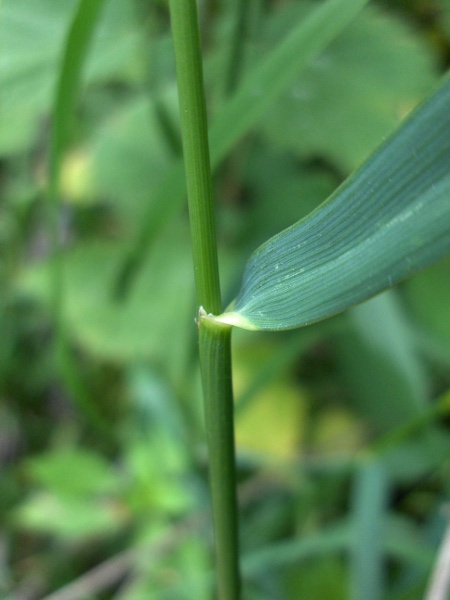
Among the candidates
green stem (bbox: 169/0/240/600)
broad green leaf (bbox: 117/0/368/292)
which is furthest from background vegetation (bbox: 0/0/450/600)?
green stem (bbox: 169/0/240/600)

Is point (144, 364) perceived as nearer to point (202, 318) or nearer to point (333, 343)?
point (333, 343)

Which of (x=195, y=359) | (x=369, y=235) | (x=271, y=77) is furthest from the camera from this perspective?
(x=195, y=359)

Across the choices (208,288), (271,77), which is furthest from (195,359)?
(208,288)

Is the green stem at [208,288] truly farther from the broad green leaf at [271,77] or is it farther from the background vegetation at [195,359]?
the background vegetation at [195,359]

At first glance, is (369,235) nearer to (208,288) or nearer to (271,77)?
(208,288)

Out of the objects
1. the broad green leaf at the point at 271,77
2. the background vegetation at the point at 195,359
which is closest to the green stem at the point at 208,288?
the broad green leaf at the point at 271,77

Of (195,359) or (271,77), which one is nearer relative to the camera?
(271,77)
